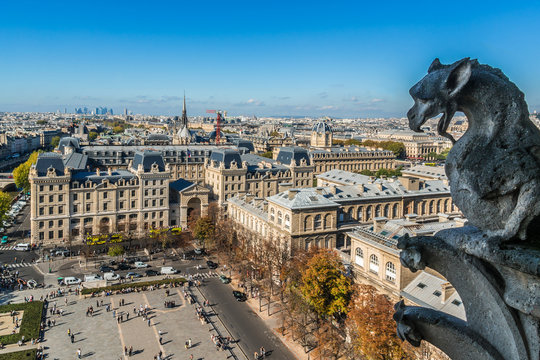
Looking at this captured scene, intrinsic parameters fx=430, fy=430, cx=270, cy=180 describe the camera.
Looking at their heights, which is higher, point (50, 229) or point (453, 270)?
point (453, 270)

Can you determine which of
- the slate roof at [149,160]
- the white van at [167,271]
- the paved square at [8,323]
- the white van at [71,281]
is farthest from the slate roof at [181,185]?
the paved square at [8,323]

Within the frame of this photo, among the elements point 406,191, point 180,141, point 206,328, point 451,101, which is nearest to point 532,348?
point 451,101

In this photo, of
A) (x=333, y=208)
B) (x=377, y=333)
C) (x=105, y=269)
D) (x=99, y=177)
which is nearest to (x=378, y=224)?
(x=333, y=208)

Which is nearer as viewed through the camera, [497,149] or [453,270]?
[497,149]

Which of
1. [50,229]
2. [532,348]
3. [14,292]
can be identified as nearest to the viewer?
[532,348]

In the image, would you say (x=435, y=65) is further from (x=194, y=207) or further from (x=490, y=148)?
(x=194, y=207)

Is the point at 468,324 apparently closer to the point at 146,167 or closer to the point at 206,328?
the point at 206,328
